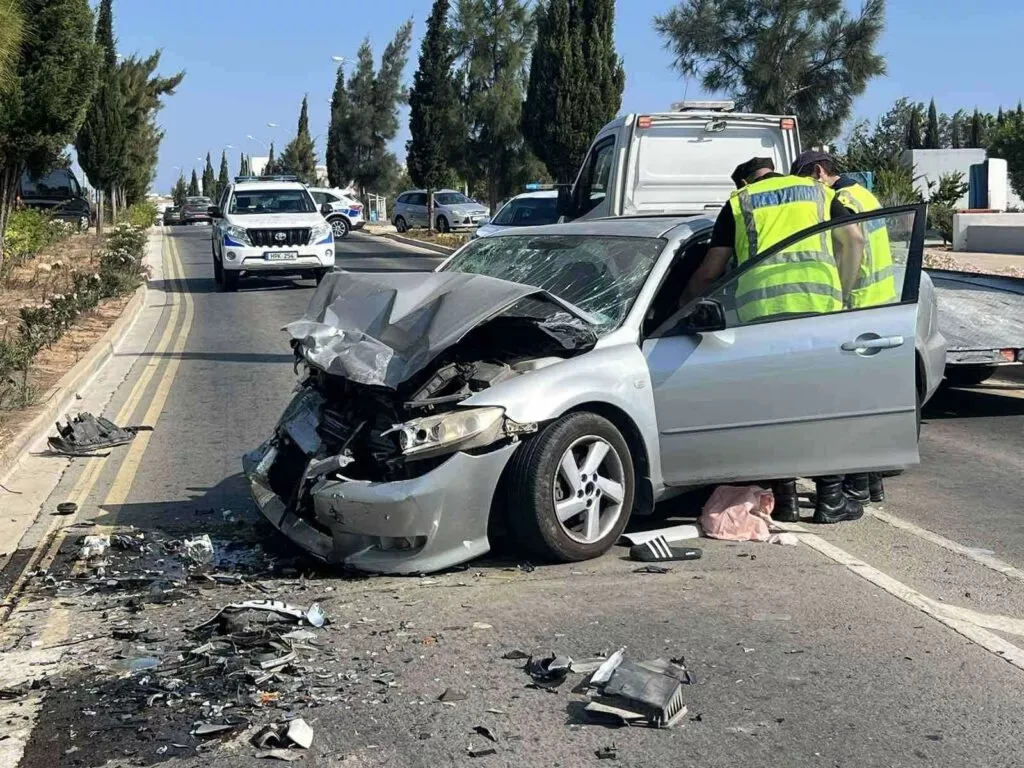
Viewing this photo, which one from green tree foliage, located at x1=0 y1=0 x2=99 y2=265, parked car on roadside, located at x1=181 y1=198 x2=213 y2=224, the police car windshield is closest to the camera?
green tree foliage, located at x1=0 y1=0 x2=99 y2=265

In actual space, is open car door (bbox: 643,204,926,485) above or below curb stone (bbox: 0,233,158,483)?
above

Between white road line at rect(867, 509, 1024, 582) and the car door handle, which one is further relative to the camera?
the car door handle

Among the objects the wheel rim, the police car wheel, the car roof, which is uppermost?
the police car wheel

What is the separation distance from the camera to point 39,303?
1875 cm

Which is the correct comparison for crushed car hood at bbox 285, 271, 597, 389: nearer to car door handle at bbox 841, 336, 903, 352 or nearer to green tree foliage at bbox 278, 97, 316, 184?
car door handle at bbox 841, 336, 903, 352

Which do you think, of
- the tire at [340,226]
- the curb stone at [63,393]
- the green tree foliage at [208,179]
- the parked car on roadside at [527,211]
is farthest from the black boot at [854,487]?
the green tree foliage at [208,179]

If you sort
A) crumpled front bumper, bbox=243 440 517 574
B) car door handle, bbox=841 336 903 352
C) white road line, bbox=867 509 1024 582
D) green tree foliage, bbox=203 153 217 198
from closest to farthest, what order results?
crumpled front bumper, bbox=243 440 517 574 → white road line, bbox=867 509 1024 582 → car door handle, bbox=841 336 903 352 → green tree foliage, bbox=203 153 217 198

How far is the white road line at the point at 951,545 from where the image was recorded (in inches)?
231

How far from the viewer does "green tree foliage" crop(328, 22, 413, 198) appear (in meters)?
65.2

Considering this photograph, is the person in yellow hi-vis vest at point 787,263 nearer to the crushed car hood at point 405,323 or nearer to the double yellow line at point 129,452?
the crushed car hood at point 405,323

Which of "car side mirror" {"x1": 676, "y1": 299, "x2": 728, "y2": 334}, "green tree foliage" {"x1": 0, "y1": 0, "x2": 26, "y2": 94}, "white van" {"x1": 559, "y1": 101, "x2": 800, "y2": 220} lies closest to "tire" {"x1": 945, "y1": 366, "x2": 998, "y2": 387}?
"white van" {"x1": 559, "y1": 101, "x2": 800, "y2": 220}

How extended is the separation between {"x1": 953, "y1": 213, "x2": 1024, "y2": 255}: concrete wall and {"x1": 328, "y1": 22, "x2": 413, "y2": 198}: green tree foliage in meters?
38.3

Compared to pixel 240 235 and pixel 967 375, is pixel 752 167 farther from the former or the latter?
pixel 240 235

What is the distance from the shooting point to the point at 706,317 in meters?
6.11
